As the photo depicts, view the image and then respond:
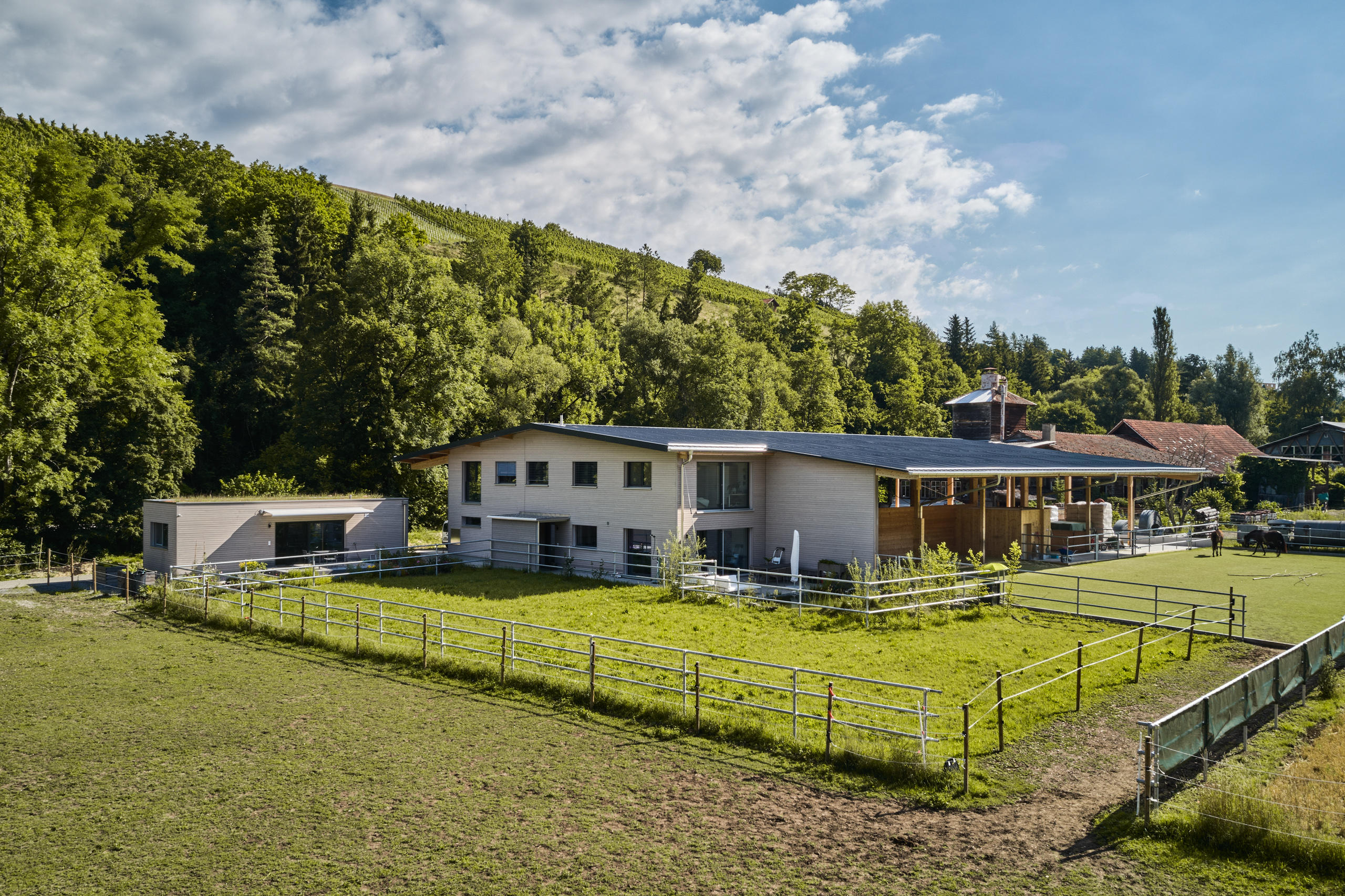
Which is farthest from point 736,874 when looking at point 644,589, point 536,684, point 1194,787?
point 644,589

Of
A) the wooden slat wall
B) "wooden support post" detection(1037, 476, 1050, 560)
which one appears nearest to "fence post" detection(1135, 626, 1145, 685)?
the wooden slat wall

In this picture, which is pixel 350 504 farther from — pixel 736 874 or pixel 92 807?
pixel 736 874

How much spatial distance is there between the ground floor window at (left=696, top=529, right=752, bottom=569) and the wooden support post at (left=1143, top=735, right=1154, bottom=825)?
1799cm

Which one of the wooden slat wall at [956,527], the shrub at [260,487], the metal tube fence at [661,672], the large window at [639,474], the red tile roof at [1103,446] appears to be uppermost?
the red tile roof at [1103,446]

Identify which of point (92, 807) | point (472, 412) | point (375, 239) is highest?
point (375, 239)

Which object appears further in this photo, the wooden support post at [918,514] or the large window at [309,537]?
the large window at [309,537]

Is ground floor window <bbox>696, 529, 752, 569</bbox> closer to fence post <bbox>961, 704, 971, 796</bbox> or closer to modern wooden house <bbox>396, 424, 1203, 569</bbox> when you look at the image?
modern wooden house <bbox>396, 424, 1203, 569</bbox>

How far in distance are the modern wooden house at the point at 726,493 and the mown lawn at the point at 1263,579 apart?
380 centimetres

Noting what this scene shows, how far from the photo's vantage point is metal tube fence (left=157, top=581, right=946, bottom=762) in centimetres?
1139

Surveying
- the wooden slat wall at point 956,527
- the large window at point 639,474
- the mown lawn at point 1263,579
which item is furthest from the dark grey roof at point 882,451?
the mown lawn at point 1263,579

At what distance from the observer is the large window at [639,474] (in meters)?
26.4

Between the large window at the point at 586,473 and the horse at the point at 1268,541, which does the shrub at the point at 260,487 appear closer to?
the large window at the point at 586,473

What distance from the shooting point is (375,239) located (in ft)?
173

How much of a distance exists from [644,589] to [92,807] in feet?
52.1
